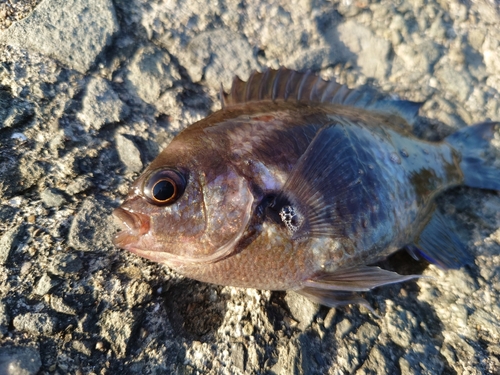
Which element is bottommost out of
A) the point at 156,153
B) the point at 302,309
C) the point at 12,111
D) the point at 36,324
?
the point at 302,309

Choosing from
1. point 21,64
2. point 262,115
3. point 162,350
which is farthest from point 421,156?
point 21,64

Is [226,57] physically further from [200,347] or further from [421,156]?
[200,347]

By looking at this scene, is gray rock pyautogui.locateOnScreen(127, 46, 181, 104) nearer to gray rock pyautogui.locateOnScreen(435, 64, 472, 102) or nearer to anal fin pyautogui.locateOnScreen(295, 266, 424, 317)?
anal fin pyautogui.locateOnScreen(295, 266, 424, 317)

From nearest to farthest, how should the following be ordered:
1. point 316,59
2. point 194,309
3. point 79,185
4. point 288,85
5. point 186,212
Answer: point 186,212 < point 194,309 < point 79,185 < point 288,85 < point 316,59

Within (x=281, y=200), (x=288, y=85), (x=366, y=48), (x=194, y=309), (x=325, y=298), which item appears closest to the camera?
(x=281, y=200)

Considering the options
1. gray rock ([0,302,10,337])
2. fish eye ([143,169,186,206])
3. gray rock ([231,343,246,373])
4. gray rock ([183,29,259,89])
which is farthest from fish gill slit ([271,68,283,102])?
gray rock ([0,302,10,337])

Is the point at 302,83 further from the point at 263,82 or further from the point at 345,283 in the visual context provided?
the point at 345,283

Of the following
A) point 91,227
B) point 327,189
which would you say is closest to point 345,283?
point 327,189

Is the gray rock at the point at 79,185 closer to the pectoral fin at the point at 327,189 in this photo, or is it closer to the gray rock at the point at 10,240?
the gray rock at the point at 10,240
